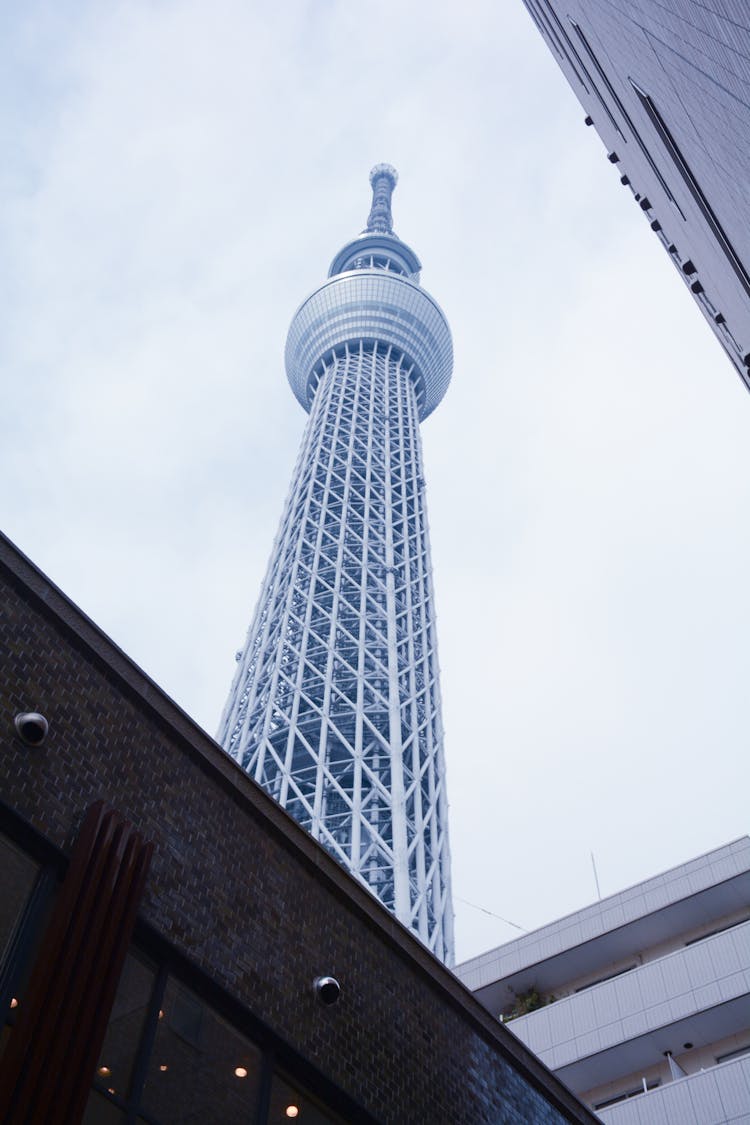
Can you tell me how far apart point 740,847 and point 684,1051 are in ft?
15.5

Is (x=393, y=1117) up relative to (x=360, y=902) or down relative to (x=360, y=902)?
down

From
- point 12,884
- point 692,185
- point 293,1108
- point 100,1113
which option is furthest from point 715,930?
point 12,884

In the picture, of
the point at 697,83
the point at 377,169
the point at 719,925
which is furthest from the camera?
the point at 377,169

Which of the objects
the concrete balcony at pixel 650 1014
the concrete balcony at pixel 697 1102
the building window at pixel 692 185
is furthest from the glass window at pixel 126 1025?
the concrete balcony at pixel 650 1014

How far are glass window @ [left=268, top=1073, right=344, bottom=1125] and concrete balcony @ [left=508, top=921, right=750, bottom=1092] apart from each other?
15918mm

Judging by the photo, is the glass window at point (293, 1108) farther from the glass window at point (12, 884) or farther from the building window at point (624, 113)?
the building window at point (624, 113)

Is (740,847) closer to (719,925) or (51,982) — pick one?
(719,925)

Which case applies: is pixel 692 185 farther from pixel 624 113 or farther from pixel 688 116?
pixel 624 113

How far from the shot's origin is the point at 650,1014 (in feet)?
78.7

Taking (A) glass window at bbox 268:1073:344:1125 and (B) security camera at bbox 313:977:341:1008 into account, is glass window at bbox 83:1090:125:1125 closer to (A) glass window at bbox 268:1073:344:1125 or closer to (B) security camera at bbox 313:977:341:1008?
(A) glass window at bbox 268:1073:344:1125

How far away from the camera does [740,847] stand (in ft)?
86.3

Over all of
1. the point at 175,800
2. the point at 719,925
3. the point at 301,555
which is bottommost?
the point at 175,800

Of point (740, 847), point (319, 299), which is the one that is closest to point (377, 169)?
point (319, 299)

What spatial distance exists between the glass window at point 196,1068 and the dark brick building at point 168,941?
0.05ft
